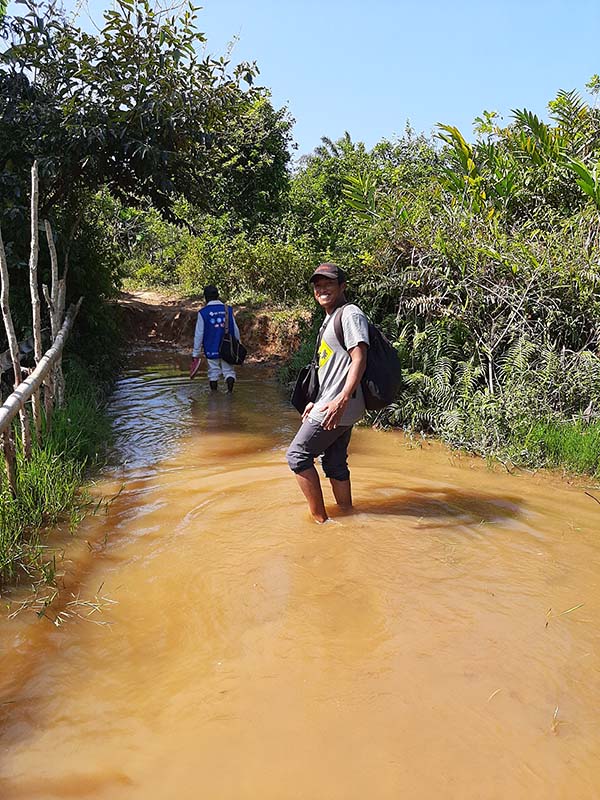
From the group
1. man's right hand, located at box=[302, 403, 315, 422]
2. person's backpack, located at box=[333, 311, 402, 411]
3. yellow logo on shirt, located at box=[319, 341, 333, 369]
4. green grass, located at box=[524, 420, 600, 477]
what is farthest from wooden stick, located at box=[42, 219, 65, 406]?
green grass, located at box=[524, 420, 600, 477]

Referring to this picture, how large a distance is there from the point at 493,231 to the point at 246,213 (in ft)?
36.0

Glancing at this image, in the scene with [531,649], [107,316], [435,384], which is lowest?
[531,649]

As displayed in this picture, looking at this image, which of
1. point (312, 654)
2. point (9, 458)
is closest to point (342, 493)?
point (312, 654)

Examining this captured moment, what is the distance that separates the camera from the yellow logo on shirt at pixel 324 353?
394cm

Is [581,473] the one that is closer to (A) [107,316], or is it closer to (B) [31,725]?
(B) [31,725]

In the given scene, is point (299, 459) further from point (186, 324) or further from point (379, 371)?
point (186, 324)

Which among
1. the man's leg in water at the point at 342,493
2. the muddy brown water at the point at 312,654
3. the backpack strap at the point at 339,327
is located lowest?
the muddy brown water at the point at 312,654

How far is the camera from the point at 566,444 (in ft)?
17.9

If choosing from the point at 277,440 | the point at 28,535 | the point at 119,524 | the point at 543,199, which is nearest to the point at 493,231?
the point at 543,199

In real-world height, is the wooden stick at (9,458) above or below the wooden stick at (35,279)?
below

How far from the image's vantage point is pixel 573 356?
611cm

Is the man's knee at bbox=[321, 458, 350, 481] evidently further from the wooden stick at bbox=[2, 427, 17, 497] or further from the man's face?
the wooden stick at bbox=[2, 427, 17, 497]

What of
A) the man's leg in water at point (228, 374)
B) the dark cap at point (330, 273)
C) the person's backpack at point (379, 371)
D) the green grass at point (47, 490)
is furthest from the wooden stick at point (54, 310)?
the man's leg in water at point (228, 374)

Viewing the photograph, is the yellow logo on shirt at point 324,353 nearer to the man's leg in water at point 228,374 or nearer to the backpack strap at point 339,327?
the backpack strap at point 339,327
